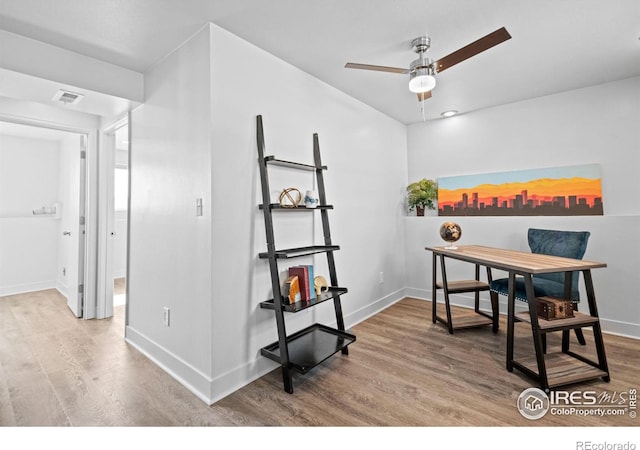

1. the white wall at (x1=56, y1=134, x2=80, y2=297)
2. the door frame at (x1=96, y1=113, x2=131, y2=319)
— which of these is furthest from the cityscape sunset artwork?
the white wall at (x1=56, y1=134, x2=80, y2=297)

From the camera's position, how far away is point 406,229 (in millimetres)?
4078

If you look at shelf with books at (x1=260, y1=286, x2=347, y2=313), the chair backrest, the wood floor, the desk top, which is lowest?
the wood floor

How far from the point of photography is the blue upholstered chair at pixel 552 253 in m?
2.40

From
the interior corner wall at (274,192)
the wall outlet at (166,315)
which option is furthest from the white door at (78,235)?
the interior corner wall at (274,192)

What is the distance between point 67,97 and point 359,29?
2253mm

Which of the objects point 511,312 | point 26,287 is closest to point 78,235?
point 26,287

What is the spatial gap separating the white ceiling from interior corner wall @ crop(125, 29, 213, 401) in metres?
0.25

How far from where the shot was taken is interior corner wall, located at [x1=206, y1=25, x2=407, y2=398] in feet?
6.34

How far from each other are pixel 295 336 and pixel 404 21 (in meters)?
2.33

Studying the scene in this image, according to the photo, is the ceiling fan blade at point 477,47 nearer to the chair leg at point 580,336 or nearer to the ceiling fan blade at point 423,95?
→ the ceiling fan blade at point 423,95

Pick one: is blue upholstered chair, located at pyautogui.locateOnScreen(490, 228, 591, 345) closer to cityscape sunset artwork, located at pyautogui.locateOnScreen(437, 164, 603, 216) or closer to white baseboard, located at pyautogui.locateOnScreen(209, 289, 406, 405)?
cityscape sunset artwork, located at pyautogui.locateOnScreen(437, 164, 603, 216)

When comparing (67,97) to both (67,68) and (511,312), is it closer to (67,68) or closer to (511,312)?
(67,68)
